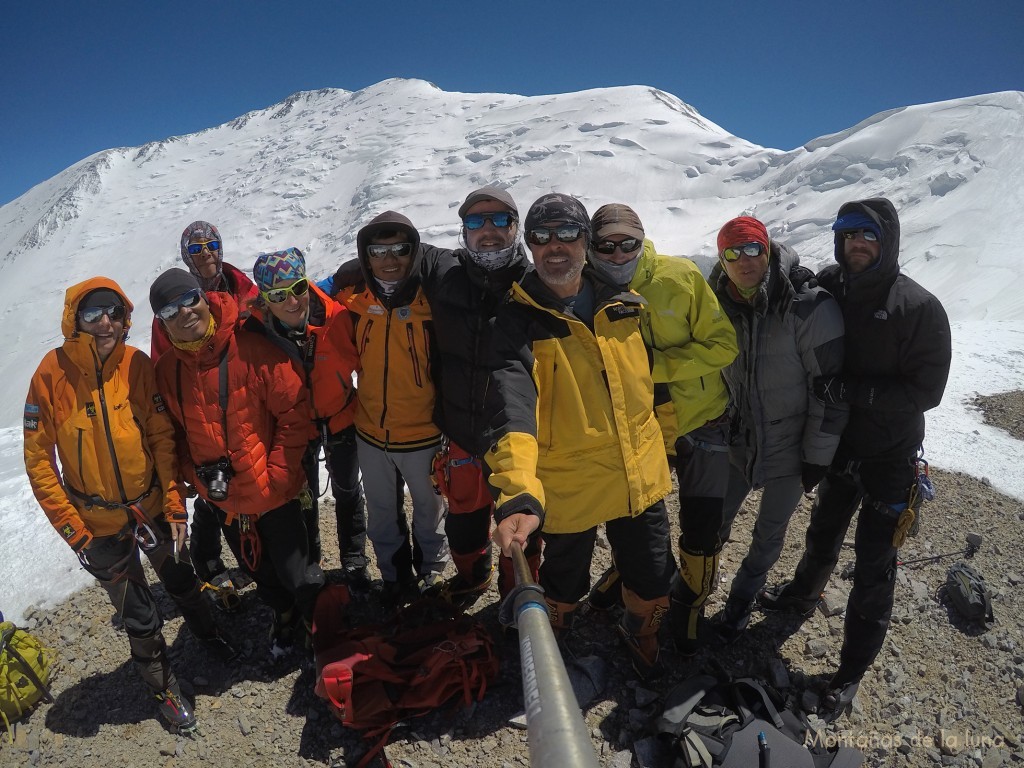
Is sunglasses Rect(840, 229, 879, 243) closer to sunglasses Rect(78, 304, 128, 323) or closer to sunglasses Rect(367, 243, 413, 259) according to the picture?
sunglasses Rect(367, 243, 413, 259)

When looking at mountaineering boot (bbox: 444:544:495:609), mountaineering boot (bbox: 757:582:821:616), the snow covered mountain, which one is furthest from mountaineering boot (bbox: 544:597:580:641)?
the snow covered mountain

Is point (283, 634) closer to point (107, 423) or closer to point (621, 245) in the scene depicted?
point (107, 423)

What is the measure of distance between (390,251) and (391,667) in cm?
267

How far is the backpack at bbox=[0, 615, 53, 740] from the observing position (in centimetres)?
348

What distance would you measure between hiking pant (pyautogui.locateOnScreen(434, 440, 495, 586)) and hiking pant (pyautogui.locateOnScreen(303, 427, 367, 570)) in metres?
0.88

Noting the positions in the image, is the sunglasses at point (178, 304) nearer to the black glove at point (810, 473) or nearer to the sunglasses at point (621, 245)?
the sunglasses at point (621, 245)

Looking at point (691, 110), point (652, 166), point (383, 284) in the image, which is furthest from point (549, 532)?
point (691, 110)

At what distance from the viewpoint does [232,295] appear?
153 inches

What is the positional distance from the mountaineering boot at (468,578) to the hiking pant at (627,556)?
3.13ft

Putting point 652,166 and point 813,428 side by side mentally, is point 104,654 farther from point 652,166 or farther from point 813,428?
point 652,166

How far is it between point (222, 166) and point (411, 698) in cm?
9262

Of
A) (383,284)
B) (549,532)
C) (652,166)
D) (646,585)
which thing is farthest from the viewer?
(652,166)

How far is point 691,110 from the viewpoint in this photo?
6838 centimetres

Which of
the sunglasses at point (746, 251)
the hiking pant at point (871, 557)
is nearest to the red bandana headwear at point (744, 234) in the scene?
the sunglasses at point (746, 251)
